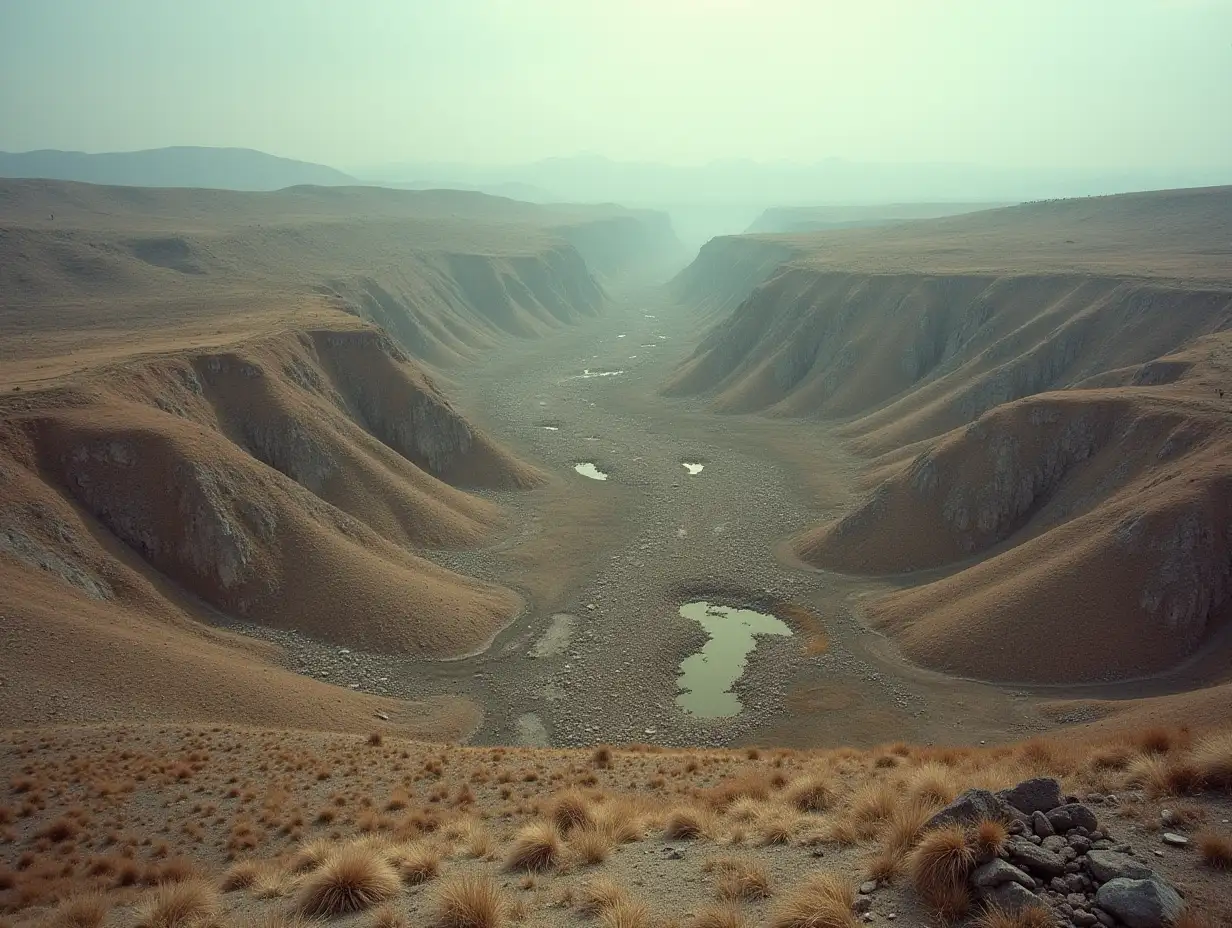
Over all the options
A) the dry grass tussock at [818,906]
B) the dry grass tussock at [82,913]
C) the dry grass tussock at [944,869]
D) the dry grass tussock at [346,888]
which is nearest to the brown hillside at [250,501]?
the dry grass tussock at [82,913]

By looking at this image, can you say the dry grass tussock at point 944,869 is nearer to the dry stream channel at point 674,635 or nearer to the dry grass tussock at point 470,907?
the dry grass tussock at point 470,907

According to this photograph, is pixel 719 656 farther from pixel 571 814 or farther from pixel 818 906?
pixel 818 906

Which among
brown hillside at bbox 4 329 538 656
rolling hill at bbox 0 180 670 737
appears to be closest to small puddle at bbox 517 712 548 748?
rolling hill at bbox 0 180 670 737

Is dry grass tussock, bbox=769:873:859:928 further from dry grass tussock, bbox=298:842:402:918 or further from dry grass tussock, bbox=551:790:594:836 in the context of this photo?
dry grass tussock, bbox=298:842:402:918

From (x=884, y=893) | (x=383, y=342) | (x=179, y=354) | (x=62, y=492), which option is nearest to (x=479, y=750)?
(x=884, y=893)

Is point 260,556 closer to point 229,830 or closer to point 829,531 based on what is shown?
point 229,830

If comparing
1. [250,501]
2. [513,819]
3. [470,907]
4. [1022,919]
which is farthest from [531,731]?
[1022,919]
